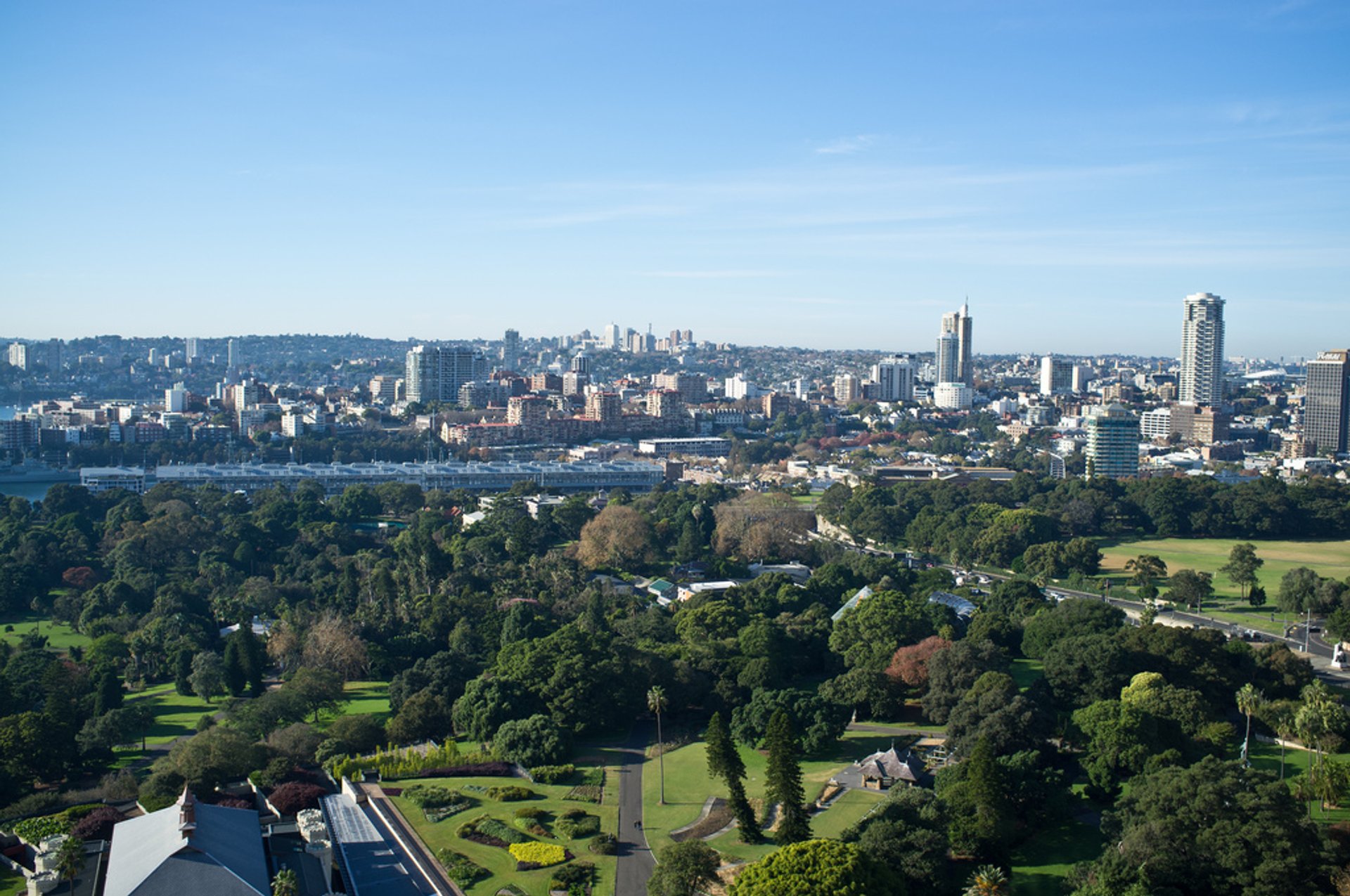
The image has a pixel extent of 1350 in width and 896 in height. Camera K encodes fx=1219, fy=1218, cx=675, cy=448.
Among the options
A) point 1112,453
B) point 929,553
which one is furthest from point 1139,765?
point 1112,453

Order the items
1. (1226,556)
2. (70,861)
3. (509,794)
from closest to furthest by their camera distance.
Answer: (70,861)
(509,794)
(1226,556)

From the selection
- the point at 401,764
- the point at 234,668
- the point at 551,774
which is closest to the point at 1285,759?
the point at 551,774

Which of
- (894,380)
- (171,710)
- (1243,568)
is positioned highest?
(894,380)

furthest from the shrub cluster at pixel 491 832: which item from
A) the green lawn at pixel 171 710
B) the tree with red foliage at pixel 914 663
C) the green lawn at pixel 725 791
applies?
the tree with red foliage at pixel 914 663

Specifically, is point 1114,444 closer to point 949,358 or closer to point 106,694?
point 106,694

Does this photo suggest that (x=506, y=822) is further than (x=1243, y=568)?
No

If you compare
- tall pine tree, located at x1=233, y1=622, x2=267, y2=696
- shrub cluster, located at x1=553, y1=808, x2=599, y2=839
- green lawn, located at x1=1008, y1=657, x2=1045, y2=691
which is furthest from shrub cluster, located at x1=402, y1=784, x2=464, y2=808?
green lawn, located at x1=1008, y1=657, x2=1045, y2=691

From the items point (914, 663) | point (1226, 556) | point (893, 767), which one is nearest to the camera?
point (893, 767)

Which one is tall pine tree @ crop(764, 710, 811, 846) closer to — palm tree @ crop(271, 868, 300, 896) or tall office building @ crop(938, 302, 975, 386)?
palm tree @ crop(271, 868, 300, 896)
